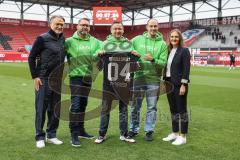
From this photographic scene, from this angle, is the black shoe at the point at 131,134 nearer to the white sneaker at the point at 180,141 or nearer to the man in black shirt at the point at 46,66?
the white sneaker at the point at 180,141

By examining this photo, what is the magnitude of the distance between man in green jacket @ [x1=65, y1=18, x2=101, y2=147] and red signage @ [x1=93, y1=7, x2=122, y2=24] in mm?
33279

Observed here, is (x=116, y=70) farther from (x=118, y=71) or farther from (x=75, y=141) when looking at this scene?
(x=75, y=141)

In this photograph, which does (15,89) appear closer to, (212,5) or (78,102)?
(78,102)

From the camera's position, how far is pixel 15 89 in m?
12.1

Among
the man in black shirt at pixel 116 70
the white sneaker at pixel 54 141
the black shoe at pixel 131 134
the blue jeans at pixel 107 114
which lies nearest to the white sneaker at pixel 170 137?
the black shoe at pixel 131 134

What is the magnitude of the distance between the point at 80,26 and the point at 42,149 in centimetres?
198

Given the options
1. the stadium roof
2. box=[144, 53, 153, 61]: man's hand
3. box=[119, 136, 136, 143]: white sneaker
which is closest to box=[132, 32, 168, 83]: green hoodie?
box=[144, 53, 153, 61]: man's hand

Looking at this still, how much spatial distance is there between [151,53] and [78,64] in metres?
1.20

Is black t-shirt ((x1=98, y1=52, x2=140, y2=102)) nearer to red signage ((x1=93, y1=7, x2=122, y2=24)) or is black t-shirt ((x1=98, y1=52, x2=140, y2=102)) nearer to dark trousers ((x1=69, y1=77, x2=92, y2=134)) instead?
dark trousers ((x1=69, y1=77, x2=92, y2=134))

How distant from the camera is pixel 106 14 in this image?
127ft

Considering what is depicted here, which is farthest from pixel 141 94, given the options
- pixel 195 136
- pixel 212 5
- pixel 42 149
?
pixel 212 5

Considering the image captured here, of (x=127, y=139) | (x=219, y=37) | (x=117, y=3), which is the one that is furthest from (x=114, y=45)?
(x=117, y=3)

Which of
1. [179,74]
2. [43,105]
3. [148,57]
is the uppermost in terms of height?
[148,57]

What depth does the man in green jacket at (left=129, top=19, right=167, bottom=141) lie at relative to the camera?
18.0 feet
